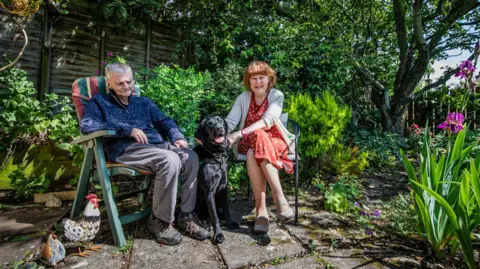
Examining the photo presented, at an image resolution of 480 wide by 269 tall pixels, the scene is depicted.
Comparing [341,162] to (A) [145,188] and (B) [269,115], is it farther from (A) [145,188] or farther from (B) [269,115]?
(A) [145,188]

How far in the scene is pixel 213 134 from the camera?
6.47ft

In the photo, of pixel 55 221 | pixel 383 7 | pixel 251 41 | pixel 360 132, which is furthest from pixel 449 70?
pixel 55 221

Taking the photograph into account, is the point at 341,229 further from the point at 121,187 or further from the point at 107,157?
the point at 121,187

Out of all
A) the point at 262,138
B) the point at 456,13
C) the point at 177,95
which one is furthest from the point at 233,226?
the point at 456,13

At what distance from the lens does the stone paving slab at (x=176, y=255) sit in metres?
1.60

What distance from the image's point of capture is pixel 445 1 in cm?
603

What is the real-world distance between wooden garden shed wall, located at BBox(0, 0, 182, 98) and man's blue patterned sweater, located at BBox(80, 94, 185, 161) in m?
1.84

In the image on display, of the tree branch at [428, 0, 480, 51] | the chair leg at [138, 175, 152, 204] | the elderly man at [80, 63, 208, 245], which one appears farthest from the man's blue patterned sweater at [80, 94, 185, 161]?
the tree branch at [428, 0, 480, 51]

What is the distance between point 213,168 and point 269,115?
686 mm

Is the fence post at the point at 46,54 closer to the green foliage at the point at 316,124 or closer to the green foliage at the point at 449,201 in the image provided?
the green foliage at the point at 316,124

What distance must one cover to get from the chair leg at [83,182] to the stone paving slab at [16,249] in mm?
275

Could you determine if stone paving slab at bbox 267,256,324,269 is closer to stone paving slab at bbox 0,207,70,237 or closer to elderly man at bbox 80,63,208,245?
elderly man at bbox 80,63,208,245

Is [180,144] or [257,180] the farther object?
[180,144]

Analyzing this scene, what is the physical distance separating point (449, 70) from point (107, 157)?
746 cm
